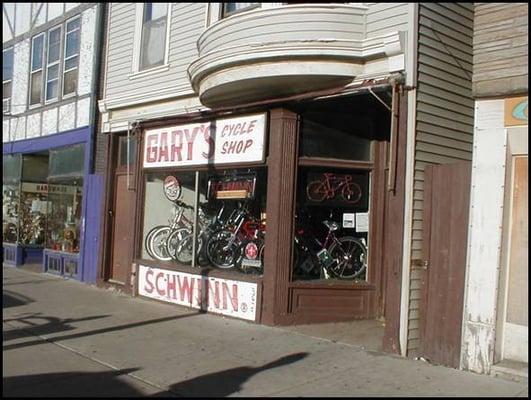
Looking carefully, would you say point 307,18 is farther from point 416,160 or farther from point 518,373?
point 518,373

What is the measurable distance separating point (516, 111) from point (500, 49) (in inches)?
26.8

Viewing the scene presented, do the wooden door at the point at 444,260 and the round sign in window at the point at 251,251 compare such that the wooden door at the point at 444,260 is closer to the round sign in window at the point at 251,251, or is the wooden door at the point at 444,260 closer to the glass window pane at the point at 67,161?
the round sign in window at the point at 251,251

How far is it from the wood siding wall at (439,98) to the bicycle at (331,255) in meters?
2.06

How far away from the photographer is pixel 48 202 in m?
15.8

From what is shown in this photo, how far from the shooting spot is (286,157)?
29.4 ft

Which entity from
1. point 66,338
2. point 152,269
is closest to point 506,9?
point 66,338

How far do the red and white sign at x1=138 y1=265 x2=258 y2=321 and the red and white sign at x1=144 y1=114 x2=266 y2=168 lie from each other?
183 centimetres

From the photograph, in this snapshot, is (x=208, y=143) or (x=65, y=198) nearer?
(x=208, y=143)

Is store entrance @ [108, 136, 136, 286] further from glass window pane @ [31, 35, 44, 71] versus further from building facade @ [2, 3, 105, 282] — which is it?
glass window pane @ [31, 35, 44, 71]

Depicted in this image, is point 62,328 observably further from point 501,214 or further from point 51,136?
point 51,136

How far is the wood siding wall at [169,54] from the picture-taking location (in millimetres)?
10781

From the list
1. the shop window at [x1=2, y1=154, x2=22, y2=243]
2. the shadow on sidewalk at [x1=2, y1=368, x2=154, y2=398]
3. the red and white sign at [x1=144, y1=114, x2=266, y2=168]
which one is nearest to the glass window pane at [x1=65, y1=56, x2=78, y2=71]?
the shop window at [x1=2, y1=154, x2=22, y2=243]

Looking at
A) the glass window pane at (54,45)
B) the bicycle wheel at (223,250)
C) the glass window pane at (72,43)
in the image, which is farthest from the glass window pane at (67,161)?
the bicycle wheel at (223,250)

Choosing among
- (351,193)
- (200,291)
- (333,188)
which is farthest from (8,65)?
(351,193)
